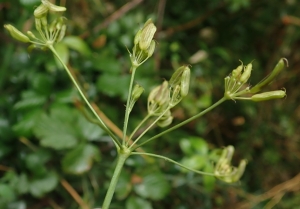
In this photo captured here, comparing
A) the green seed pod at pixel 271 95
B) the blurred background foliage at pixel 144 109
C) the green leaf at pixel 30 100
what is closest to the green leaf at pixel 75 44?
the blurred background foliage at pixel 144 109

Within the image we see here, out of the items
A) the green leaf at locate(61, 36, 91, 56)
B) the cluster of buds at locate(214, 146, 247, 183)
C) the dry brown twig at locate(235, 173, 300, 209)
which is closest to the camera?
the cluster of buds at locate(214, 146, 247, 183)

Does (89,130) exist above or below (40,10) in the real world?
below

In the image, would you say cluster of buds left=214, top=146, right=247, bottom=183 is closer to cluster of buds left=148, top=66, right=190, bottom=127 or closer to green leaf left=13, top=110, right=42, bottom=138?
cluster of buds left=148, top=66, right=190, bottom=127

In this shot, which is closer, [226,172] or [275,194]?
[226,172]

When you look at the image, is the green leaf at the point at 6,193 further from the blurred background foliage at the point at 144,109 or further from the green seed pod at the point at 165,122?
the green seed pod at the point at 165,122

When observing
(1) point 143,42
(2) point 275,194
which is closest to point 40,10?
(1) point 143,42

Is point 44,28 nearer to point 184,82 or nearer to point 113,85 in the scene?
point 184,82

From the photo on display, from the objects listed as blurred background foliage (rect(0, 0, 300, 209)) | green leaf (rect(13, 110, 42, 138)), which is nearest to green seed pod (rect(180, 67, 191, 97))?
blurred background foliage (rect(0, 0, 300, 209))
